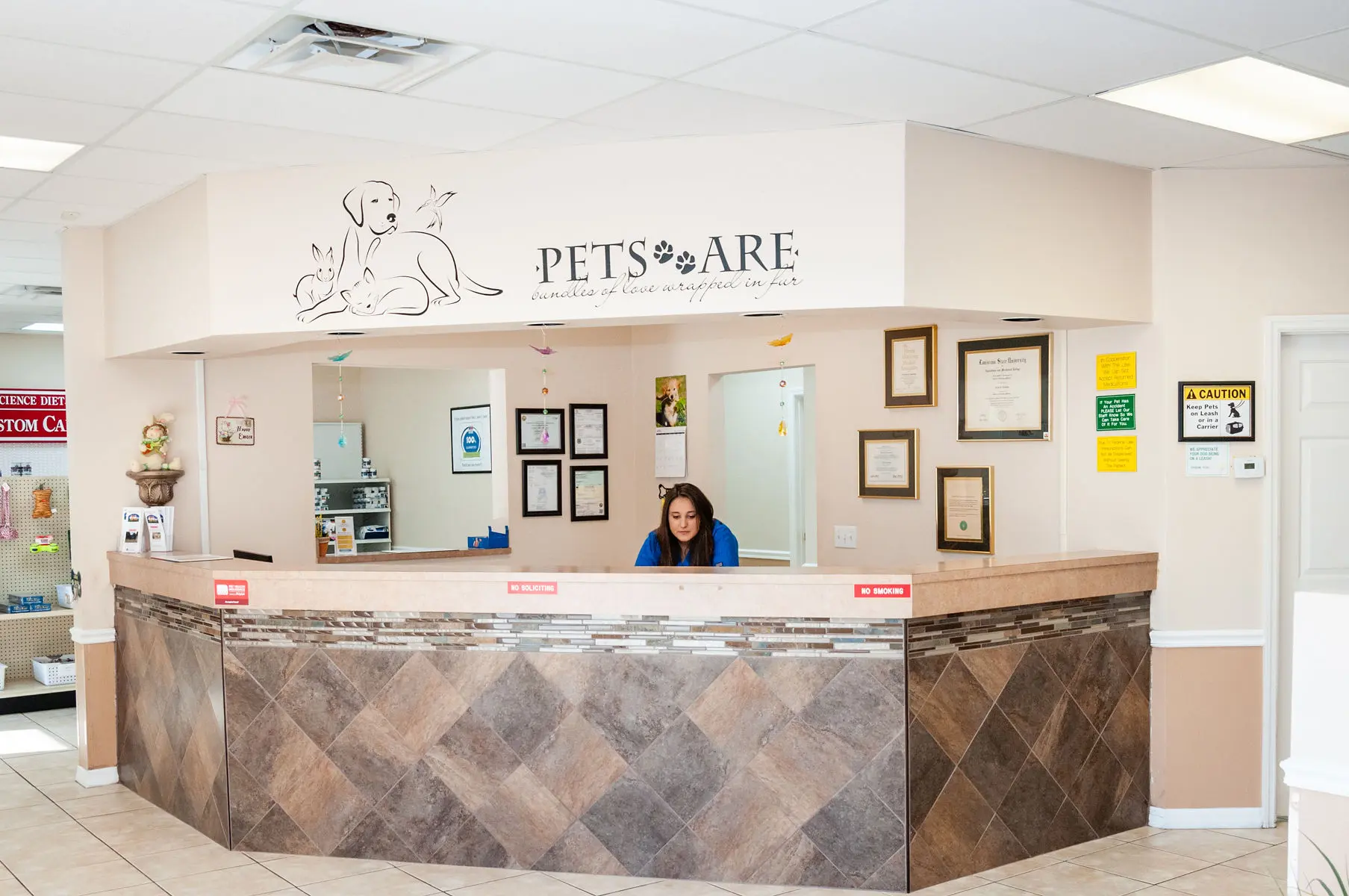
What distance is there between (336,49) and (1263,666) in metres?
4.26

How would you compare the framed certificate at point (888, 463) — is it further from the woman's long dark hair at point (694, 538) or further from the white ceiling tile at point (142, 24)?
the white ceiling tile at point (142, 24)

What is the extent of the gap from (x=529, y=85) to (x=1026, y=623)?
2675 mm

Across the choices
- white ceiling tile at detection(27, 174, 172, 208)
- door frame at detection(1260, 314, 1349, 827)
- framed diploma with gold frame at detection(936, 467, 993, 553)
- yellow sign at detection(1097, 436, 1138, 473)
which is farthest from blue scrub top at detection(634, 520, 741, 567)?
white ceiling tile at detection(27, 174, 172, 208)

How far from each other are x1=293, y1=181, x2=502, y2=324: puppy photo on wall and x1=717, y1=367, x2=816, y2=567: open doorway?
410 cm

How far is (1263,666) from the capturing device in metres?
4.95

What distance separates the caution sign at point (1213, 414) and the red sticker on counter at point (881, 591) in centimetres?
157

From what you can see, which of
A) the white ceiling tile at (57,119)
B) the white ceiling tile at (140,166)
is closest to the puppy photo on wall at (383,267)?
the white ceiling tile at (140,166)

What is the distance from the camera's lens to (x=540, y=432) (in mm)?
7168

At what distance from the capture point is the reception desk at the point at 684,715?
13.9 ft

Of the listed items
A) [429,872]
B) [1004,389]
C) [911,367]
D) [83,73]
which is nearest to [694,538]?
[911,367]

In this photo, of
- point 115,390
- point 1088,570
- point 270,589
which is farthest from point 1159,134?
point 115,390

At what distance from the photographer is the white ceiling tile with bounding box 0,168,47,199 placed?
4805 mm

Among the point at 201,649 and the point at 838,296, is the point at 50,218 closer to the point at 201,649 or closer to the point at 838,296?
the point at 201,649

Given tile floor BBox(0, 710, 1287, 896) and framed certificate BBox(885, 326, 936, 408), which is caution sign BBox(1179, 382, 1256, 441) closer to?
framed certificate BBox(885, 326, 936, 408)
